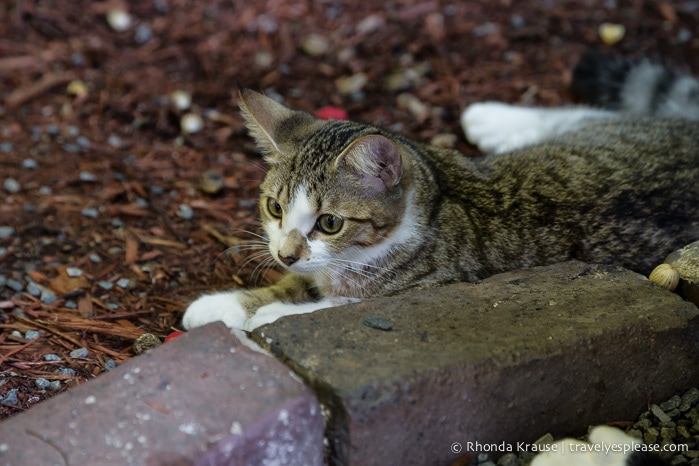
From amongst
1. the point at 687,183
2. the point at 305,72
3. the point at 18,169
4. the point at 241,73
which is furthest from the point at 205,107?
the point at 687,183

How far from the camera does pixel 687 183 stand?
364 centimetres

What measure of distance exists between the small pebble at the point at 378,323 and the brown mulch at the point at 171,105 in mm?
1087

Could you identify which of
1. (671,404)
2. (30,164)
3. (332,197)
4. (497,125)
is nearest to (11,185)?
(30,164)

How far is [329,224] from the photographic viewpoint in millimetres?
3369

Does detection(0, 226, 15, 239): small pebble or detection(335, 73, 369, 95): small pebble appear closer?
detection(0, 226, 15, 239): small pebble

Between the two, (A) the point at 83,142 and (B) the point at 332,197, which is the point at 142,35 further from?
(B) the point at 332,197

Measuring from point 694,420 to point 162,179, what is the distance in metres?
3.07

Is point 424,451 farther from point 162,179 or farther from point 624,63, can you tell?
point 624,63

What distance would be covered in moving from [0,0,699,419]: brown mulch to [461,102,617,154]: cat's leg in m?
0.17

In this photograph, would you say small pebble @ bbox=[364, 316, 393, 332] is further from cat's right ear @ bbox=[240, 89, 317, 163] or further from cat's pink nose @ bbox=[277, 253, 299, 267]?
cat's right ear @ bbox=[240, 89, 317, 163]

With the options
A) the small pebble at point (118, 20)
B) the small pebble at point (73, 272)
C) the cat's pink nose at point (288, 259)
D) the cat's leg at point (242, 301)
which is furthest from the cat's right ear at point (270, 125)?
the small pebble at point (118, 20)

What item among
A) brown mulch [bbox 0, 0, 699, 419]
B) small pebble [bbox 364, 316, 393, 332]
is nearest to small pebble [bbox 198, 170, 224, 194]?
brown mulch [bbox 0, 0, 699, 419]

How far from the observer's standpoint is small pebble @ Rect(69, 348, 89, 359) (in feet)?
11.0

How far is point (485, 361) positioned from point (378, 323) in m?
0.43
